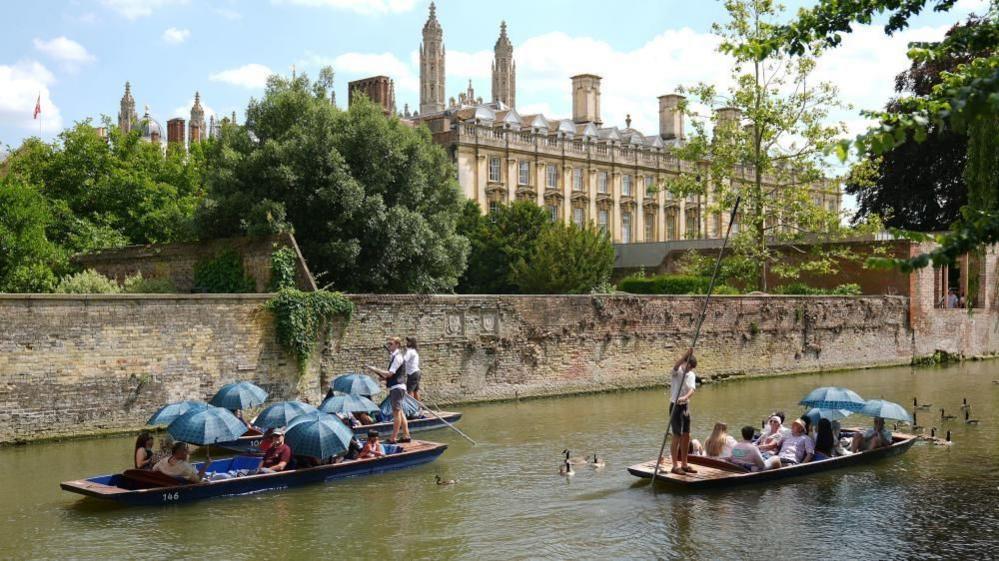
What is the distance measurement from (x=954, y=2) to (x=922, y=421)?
1205 cm

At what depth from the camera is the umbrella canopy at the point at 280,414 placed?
52.2 ft

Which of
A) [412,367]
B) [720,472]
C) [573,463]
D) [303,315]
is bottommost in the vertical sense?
[573,463]

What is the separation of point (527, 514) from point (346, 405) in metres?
5.34

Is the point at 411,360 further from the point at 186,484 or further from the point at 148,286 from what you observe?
the point at 148,286

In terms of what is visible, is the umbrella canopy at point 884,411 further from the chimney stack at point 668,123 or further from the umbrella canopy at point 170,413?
the chimney stack at point 668,123

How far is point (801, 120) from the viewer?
32.8m

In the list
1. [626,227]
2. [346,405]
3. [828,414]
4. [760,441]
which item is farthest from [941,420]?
[626,227]

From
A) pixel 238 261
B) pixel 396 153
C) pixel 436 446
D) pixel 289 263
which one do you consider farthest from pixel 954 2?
pixel 396 153

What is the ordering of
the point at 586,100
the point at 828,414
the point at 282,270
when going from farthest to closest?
1. the point at 586,100
2. the point at 282,270
3. the point at 828,414

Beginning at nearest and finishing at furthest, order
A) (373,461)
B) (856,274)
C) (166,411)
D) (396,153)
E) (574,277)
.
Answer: (373,461), (166,411), (396,153), (856,274), (574,277)

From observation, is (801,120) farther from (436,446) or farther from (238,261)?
(436,446)

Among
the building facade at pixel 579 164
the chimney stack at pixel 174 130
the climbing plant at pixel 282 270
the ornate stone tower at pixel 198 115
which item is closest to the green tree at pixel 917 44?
the climbing plant at pixel 282 270

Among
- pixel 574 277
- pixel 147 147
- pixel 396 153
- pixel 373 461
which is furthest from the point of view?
pixel 574 277

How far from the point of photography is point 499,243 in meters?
52.1
